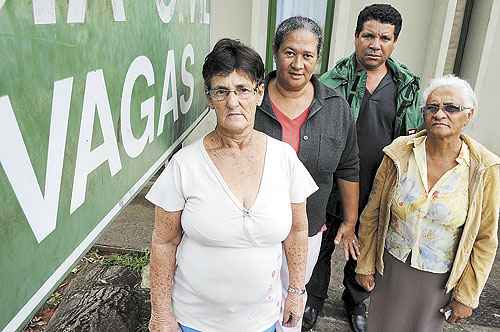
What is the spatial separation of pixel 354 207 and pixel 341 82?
0.72 metres

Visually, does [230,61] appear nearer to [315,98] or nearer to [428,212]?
[315,98]

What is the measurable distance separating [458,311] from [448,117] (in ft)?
3.12

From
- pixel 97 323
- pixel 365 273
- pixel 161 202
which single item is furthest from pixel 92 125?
pixel 97 323

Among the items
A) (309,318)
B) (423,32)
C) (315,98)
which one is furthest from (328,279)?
(423,32)

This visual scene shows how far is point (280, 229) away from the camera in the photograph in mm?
1469

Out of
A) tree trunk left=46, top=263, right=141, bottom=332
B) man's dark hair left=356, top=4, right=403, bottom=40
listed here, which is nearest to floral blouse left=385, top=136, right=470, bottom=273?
man's dark hair left=356, top=4, right=403, bottom=40

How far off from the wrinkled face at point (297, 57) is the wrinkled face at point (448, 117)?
23.1 inches

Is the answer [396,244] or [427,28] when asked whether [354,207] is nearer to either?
[396,244]

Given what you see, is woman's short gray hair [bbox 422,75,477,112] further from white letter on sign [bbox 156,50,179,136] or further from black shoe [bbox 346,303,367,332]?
black shoe [bbox 346,303,367,332]

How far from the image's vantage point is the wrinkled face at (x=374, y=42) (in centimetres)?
220

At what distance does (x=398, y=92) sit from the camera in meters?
2.29

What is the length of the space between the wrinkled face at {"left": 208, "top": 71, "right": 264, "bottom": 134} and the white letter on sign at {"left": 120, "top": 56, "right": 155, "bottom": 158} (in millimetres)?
→ 222

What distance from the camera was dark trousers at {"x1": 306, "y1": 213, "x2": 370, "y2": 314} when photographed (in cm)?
258

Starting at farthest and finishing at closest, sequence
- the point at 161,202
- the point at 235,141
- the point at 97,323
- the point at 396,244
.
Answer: the point at 97,323, the point at 396,244, the point at 235,141, the point at 161,202
